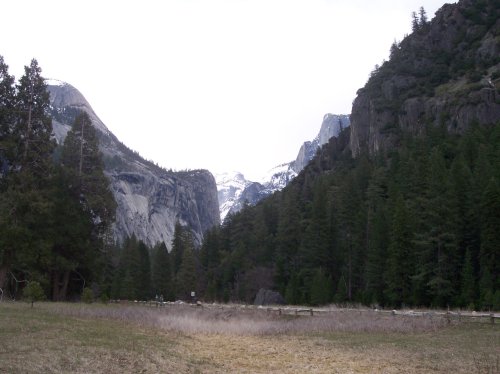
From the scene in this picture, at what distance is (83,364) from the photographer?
40.9ft

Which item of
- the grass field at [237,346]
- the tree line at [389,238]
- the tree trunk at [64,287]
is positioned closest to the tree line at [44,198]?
the tree trunk at [64,287]

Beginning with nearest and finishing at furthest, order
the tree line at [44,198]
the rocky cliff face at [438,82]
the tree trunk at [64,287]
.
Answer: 1. the tree line at [44,198]
2. the tree trunk at [64,287]
3. the rocky cliff face at [438,82]

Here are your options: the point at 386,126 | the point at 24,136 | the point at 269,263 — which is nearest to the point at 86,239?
the point at 24,136

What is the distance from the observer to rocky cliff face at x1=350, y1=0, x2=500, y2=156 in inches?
3356

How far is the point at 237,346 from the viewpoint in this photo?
63.3ft

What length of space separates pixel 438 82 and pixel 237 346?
97677mm

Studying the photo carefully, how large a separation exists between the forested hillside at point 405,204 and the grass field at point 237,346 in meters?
16.6

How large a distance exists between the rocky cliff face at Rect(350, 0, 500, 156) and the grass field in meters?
65.2

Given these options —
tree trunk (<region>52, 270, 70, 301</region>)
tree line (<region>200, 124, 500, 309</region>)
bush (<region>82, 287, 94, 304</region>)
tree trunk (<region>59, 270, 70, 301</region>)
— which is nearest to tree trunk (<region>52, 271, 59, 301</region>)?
tree trunk (<region>52, 270, 70, 301</region>)

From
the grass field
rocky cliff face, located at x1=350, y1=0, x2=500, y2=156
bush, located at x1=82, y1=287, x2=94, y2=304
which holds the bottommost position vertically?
the grass field

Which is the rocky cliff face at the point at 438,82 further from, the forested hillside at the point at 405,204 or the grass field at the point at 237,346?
the grass field at the point at 237,346

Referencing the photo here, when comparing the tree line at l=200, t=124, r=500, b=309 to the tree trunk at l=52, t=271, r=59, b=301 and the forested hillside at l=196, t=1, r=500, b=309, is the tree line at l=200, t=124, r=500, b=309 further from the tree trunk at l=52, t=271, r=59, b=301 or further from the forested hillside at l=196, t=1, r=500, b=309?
the tree trunk at l=52, t=271, r=59, b=301

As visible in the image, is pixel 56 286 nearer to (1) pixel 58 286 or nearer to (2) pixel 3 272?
(1) pixel 58 286

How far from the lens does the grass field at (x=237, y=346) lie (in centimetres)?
1323
